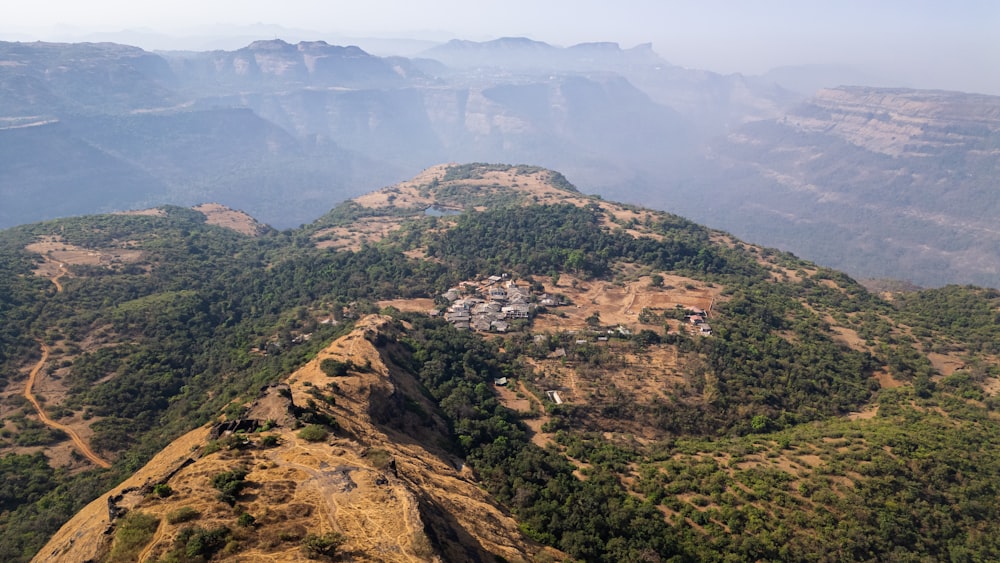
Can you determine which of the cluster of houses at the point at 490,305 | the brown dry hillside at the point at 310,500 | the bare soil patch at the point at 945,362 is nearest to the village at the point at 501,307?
the cluster of houses at the point at 490,305

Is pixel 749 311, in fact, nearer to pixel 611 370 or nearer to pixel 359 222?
pixel 611 370

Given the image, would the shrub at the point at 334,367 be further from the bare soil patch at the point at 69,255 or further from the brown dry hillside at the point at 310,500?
the bare soil patch at the point at 69,255

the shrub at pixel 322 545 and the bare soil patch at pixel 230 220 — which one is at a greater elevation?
the shrub at pixel 322 545

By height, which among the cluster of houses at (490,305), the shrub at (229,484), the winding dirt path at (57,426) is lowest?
the winding dirt path at (57,426)

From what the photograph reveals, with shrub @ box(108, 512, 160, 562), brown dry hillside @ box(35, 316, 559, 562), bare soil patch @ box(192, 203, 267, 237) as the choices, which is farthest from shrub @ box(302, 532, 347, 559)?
bare soil patch @ box(192, 203, 267, 237)

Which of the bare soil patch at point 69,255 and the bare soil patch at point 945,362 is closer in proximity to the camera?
the bare soil patch at point 945,362

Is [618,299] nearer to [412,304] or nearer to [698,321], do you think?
[698,321]

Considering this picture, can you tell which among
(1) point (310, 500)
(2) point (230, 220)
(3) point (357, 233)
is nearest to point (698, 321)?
(1) point (310, 500)
